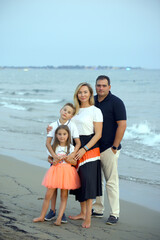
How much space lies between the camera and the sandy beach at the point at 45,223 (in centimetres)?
390

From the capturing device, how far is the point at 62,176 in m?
4.20

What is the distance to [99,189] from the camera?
4441 millimetres

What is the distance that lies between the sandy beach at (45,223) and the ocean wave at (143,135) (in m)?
5.94

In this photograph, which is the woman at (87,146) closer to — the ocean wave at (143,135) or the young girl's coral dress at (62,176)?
the young girl's coral dress at (62,176)

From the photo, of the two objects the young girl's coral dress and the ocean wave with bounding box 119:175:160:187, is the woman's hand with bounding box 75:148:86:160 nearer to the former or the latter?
the young girl's coral dress

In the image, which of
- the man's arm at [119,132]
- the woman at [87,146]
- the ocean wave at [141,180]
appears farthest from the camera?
the ocean wave at [141,180]

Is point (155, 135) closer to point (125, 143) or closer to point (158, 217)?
point (125, 143)

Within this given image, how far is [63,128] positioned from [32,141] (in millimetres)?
6999

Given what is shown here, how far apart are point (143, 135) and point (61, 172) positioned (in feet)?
30.9

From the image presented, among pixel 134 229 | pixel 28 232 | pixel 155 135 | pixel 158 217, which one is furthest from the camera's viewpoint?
pixel 155 135

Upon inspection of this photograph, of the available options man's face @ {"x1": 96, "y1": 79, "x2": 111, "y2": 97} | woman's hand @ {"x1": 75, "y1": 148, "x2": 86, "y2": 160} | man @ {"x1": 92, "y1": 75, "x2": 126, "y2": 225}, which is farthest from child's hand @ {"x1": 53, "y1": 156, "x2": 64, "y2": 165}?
man's face @ {"x1": 96, "y1": 79, "x2": 111, "y2": 97}

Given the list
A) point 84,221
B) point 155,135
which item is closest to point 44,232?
point 84,221

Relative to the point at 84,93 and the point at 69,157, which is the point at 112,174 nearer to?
the point at 69,157

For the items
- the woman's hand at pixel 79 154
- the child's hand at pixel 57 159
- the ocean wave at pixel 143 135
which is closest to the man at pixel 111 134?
the woman's hand at pixel 79 154
